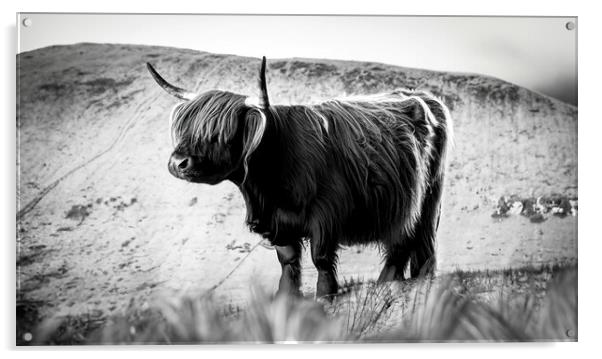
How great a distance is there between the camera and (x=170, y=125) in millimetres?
2830

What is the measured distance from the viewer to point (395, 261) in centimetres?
288

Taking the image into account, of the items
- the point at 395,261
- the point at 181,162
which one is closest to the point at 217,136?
the point at 181,162

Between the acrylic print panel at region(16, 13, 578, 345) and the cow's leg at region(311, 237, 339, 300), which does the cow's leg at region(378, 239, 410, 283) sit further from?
the cow's leg at region(311, 237, 339, 300)

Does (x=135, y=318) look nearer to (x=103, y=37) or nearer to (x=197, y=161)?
(x=197, y=161)

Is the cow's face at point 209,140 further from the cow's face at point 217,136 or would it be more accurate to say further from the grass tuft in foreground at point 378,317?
the grass tuft in foreground at point 378,317

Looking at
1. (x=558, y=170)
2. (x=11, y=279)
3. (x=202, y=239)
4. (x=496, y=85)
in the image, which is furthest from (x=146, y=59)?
(x=558, y=170)

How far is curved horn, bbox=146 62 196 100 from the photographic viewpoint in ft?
9.32

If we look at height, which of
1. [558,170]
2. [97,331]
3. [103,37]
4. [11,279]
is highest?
[103,37]

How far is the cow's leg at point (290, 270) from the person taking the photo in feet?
9.24

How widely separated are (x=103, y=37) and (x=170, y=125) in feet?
1.56

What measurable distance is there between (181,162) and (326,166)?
0.60 metres

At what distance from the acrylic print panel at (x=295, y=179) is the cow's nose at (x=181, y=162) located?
3 centimetres

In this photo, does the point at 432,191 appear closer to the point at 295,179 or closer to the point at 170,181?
the point at 295,179

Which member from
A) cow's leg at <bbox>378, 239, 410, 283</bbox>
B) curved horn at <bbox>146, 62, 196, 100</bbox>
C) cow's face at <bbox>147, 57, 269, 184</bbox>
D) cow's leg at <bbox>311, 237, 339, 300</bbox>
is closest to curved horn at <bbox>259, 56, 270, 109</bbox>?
cow's face at <bbox>147, 57, 269, 184</bbox>
